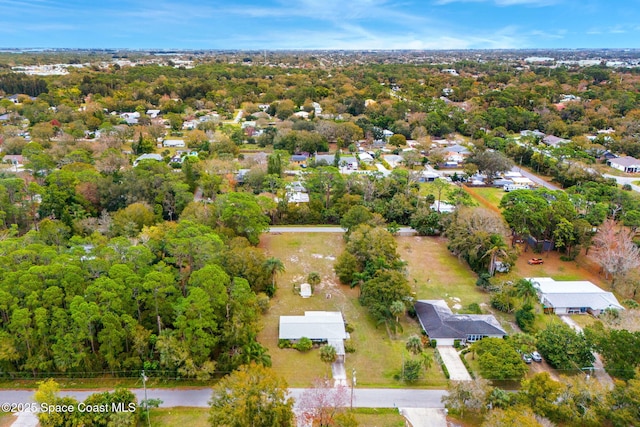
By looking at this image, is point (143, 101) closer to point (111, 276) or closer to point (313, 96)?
point (313, 96)

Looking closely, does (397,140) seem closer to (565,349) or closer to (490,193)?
(490,193)

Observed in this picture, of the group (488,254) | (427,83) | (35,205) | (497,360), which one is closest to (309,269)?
(488,254)

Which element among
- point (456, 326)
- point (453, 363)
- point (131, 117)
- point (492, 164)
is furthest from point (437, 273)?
point (131, 117)

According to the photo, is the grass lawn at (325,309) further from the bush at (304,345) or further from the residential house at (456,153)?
the residential house at (456,153)

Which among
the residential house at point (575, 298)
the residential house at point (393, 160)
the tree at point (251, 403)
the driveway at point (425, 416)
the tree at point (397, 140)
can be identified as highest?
A: the tree at point (397, 140)

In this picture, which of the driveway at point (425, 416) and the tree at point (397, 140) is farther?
the tree at point (397, 140)

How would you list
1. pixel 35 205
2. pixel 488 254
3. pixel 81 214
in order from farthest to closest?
pixel 35 205 → pixel 81 214 → pixel 488 254

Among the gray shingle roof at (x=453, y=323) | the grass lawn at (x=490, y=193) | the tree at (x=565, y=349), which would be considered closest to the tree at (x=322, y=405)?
the gray shingle roof at (x=453, y=323)
